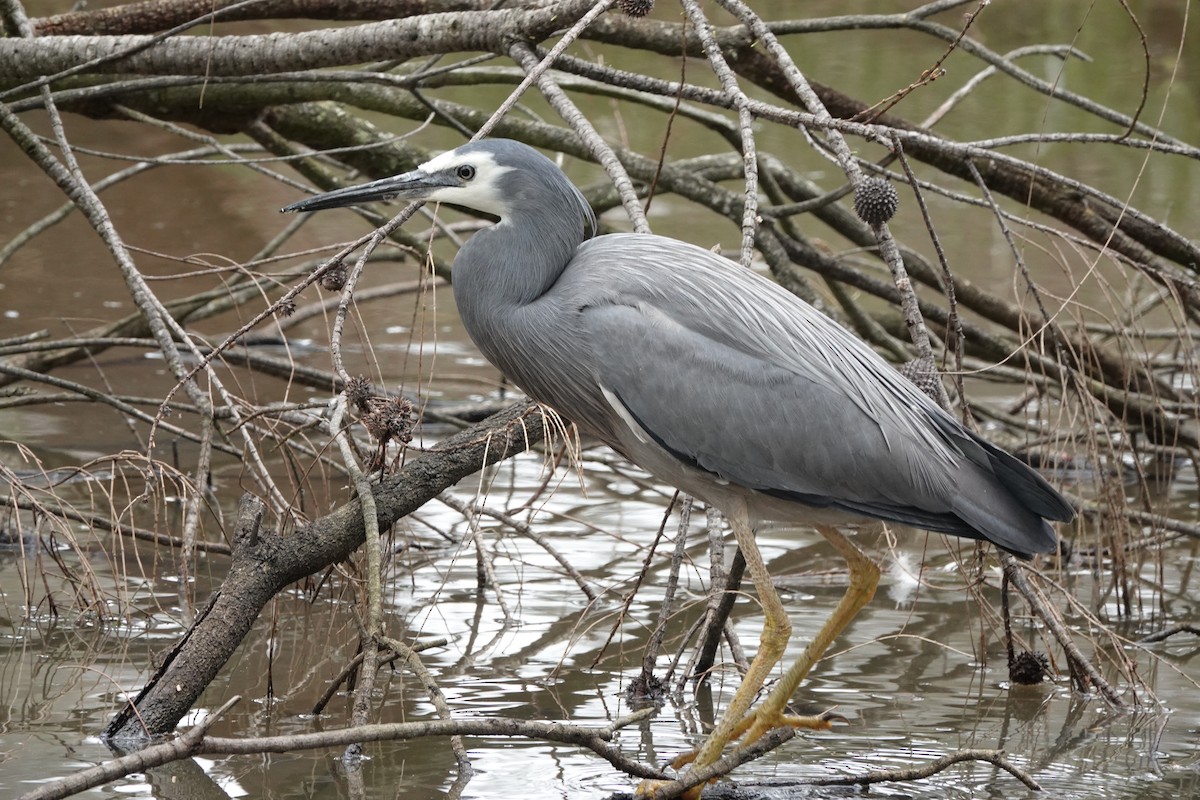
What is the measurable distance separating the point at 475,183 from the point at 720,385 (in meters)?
0.78

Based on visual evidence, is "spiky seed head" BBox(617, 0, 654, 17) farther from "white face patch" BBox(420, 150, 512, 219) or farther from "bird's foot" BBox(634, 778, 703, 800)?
"bird's foot" BBox(634, 778, 703, 800)

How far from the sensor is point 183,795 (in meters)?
3.28

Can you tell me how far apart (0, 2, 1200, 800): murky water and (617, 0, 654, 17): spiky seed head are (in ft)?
3.11

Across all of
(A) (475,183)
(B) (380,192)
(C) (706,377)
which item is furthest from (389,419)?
(C) (706,377)

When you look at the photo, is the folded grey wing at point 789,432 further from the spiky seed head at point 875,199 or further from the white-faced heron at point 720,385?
the spiky seed head at point 875,199

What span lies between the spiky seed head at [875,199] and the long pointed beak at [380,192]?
39.3 inches

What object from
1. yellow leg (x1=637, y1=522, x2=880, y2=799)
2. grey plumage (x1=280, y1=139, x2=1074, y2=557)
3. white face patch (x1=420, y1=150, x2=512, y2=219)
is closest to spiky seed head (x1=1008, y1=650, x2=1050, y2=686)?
grey plumage (x1=280, y1=139, x2=1074, y2=557)

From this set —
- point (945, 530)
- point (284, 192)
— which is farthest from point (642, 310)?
point (284, 192)

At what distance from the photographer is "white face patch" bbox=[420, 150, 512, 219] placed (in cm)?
350

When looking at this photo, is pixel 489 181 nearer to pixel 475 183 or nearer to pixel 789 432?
pixel 475 183

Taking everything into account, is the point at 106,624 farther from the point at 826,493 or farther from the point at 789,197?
the point at 789,197

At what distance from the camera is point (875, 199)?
127 inches

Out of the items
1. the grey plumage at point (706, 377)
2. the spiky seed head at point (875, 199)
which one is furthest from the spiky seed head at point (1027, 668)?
the spiky seed head at point (875, 199)

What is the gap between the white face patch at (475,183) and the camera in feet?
11.5
